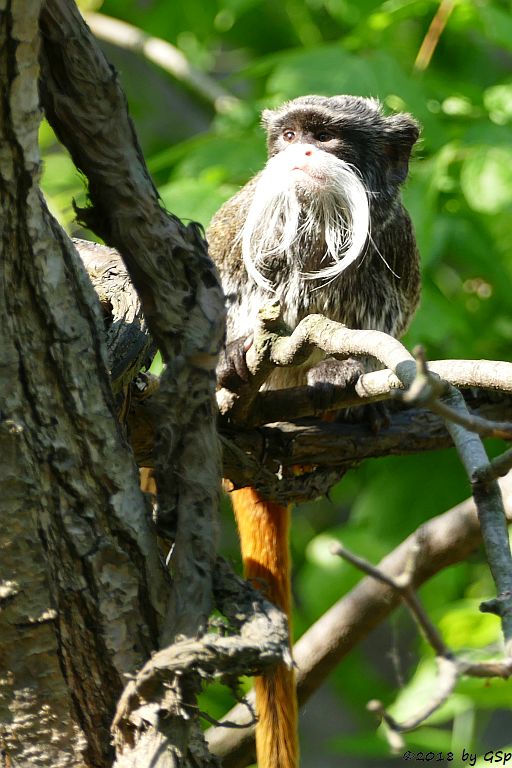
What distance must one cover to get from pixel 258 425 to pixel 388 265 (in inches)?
31.8

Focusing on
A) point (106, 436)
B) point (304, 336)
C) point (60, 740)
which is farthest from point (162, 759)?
point (304, 336)

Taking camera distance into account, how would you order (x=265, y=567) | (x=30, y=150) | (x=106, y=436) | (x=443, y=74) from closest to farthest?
(x=30, y=150), (x=106, y=436), (x=265, y=567), (x=443, y=74)

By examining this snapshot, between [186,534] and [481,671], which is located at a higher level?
[186,534]

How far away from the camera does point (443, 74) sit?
4.35m

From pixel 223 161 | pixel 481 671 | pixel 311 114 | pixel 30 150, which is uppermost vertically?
pixel 223 161

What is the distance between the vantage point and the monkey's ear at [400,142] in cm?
304

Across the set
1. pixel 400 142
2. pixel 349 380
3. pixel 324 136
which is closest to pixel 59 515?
pixel 349 380

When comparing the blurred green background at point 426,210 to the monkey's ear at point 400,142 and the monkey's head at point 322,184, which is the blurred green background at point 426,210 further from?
the monkey's head at point 322,184

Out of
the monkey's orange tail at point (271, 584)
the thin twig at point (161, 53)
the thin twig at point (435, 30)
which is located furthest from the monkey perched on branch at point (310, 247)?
the thin twig at point (161, 53)

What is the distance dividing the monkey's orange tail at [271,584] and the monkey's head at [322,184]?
0.63m

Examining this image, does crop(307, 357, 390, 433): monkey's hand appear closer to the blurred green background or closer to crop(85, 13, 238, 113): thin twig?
the blurred green background

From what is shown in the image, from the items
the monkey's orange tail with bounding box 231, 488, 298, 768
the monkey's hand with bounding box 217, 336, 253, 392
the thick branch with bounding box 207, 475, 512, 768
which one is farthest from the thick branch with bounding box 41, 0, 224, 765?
the thick branch with bounding box 207, 475, 512, 768

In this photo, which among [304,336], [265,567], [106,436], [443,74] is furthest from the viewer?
[443,74]

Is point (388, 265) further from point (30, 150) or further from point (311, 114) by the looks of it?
point (30, 150)
